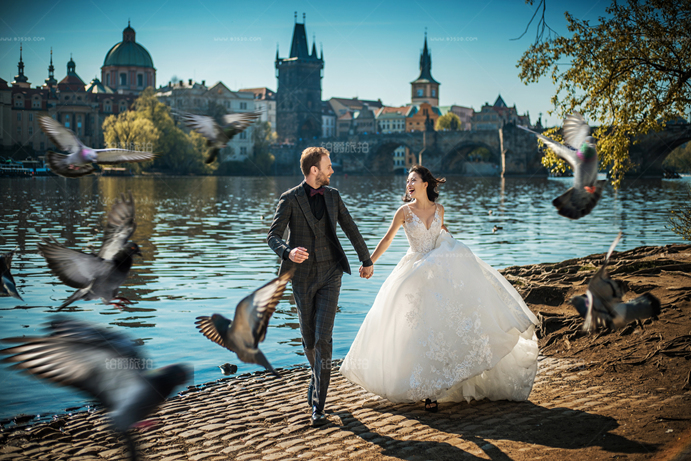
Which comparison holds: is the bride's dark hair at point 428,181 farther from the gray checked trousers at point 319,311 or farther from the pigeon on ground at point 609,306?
the pigeon on ground at point 609,306

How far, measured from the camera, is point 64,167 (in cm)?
355

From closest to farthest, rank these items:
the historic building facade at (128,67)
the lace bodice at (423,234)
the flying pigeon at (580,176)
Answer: the flying pigeon at (580,176), the lace bodice at (423,234), the historic building facade at (128,67)

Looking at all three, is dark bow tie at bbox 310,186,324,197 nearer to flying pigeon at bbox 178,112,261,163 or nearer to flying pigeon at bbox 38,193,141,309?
flying pigeon at bbox 178,112,261,163

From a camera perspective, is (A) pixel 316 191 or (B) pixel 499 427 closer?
(B) pixel 499 427

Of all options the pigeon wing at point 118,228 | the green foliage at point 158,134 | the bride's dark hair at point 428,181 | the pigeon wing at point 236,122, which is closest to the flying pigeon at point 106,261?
the pigeon wing at point 118,228

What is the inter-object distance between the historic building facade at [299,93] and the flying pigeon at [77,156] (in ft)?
446

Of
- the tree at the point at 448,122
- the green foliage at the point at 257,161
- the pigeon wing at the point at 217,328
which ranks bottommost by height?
the pigeon wing at the point at 217,328

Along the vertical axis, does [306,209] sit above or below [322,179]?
below

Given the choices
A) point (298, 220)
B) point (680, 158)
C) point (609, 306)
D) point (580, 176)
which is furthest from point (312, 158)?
point (680, 158)

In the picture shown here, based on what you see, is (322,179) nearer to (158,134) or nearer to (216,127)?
(216,127)

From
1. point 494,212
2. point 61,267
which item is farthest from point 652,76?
point 494,212

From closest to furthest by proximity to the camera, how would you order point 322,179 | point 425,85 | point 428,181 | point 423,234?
point 322,179 < point 423,234 < point 428,181 < point 425,85

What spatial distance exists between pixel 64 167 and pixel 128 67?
146 meters

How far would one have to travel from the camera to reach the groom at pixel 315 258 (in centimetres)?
534
